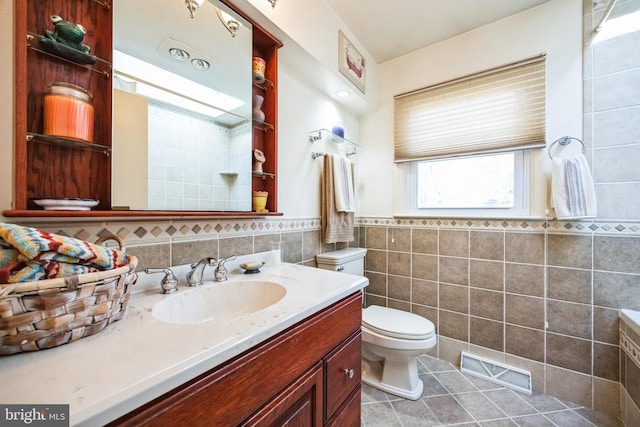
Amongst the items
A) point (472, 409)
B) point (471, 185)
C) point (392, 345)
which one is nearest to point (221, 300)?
point (392, 345)

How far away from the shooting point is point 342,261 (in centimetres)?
169

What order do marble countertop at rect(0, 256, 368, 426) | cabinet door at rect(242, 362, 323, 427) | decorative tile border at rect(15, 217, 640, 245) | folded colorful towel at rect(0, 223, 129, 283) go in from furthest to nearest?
decorative tile border at rect(15, 217, 640, 245), cabinet door at rect(242, 362, 323, 427), folded colorful towel at rect(0, 223, 129, 283), marble countertop at rect(0, 256, 368, 426)

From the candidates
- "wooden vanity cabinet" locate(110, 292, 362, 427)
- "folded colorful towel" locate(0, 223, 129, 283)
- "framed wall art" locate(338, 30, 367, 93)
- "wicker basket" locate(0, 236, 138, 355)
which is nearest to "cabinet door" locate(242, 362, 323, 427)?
"wooden vanity cabinet" locate(110, 292, 362, 427)

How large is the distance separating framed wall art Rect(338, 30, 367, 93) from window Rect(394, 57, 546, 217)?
1.32 feet

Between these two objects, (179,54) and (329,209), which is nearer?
(179,54)

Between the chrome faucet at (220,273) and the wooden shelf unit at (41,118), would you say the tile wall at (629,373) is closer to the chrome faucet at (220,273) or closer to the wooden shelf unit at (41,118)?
the chrome faucet at (220,273)

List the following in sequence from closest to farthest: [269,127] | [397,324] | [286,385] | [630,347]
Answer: [286,385] < [630,347] < [269,127] < [397,324]

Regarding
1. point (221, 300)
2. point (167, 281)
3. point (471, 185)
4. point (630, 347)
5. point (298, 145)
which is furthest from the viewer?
point (471, 185)

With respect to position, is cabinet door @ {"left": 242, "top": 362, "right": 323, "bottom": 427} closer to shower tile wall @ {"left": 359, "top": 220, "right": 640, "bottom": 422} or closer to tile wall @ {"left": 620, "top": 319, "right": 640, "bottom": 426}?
shower tile wall @ {"left": 359, "top": 220, "right": 640, "bottom": 422}

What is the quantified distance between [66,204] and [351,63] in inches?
69.4

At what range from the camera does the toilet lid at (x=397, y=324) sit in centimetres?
140

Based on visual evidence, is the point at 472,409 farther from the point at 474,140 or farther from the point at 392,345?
the point at 474,140

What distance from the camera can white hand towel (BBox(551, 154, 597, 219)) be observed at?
1349 mm

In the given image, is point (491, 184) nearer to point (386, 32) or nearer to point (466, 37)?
point (466, 37)
